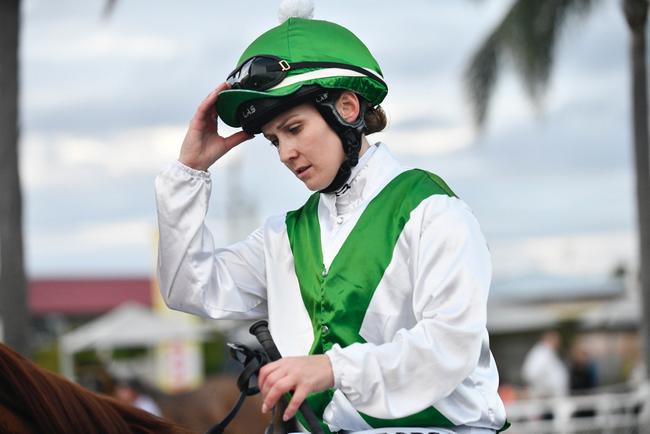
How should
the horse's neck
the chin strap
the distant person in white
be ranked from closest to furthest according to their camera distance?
the horse's neck < the chin strap < the distant person in white

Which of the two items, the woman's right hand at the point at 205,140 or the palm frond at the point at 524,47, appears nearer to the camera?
the woman's right hand at the point at 205,140

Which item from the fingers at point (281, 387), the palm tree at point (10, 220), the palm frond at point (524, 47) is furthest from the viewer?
the palm frond at point (524, 47)

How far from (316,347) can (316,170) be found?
423 mm

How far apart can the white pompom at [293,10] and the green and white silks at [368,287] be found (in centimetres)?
40

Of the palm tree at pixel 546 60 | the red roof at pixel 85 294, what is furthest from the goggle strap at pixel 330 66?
the red roof at pixel 85 294

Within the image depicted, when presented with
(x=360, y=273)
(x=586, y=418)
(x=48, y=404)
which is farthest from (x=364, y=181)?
(x=586, y=418)

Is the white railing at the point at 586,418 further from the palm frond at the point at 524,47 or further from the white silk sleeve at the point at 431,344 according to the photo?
the white silk sleeve at the point at 431,344

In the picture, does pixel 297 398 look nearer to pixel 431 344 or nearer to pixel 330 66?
pixel 431 344

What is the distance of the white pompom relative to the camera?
2.96m

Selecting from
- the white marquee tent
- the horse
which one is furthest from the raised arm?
the white marquee tent

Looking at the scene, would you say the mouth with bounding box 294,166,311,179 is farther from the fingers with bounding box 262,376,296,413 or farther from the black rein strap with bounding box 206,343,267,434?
the fingers with bounding box 262,376,296,413

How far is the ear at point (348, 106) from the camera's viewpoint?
2793mm

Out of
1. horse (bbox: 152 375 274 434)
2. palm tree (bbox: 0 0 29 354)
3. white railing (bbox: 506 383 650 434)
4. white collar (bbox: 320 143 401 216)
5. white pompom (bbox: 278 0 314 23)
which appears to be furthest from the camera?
white railing (bbox: 506 383 650 434)

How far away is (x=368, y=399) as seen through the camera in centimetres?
246
